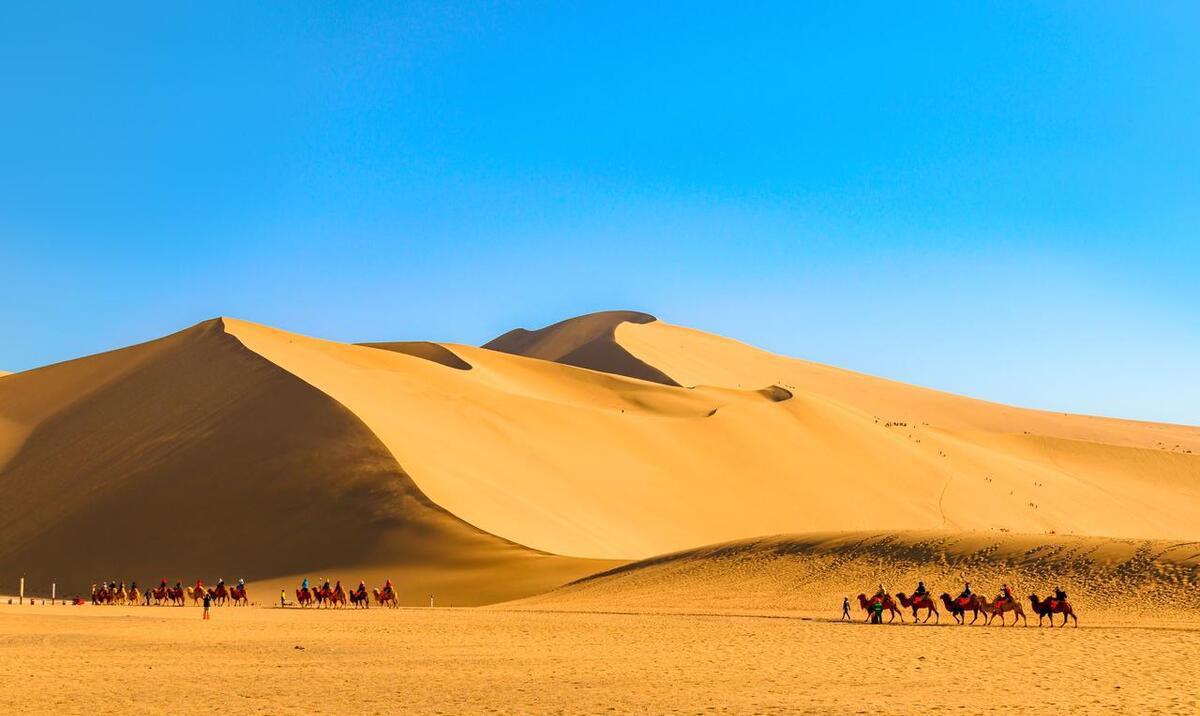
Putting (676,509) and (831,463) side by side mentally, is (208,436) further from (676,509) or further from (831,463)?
(831,463)

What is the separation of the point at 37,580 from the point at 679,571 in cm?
2467

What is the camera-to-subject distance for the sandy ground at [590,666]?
16391 mm

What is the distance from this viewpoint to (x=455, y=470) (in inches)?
2037

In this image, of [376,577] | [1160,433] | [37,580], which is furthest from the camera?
[1160,433]

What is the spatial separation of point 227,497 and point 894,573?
26714mm

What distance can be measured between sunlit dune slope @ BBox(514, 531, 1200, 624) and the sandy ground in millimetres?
4023

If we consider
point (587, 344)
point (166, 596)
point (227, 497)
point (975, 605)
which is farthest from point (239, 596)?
point (587, 344)

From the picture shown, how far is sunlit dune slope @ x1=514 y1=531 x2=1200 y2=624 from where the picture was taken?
3312 centimetres

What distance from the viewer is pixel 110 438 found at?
196 ft

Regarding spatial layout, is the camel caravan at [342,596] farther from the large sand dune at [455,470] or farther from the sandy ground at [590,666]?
the sandy ground at [590,666]

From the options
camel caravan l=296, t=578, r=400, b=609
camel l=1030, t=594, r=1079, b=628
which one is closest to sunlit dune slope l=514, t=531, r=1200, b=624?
camel l=1030, t=594, r=1079, b=628

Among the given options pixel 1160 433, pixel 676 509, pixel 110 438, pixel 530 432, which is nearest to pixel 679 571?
pixel 676 509

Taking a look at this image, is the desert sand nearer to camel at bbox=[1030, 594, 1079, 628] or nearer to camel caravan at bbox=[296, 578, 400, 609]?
camel at bbox=[1030, 594, 1079, 628]

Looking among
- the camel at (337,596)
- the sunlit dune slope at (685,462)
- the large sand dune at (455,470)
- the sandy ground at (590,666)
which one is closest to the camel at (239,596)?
the camel at (337,596)
